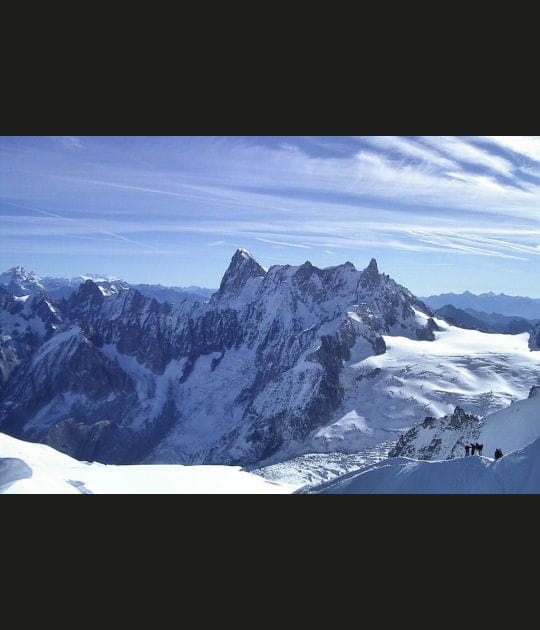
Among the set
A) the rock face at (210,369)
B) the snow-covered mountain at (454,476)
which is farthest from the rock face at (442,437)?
the rock face at (210,369)

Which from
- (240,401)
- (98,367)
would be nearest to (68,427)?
(98,367)

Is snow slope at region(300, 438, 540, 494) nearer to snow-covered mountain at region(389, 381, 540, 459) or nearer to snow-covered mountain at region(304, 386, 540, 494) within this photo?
snow-covered mountain at region(304, 386, 540, 494)

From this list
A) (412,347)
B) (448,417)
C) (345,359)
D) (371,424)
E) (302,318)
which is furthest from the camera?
(302,318)

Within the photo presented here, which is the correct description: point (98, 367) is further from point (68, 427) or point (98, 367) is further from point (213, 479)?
point (213, 479)

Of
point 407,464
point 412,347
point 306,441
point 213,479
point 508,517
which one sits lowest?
point 306,441

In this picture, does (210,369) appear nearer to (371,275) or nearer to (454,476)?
(371,275)

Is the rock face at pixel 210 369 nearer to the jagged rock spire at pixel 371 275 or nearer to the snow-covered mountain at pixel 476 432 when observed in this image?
the jagged rock spire at pixel 371 275

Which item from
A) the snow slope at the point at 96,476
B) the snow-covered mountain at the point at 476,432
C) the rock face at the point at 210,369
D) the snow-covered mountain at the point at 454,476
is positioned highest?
the snow-covered mountain at the point at 454,476

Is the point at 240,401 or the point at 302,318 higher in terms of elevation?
the point at 302,318
